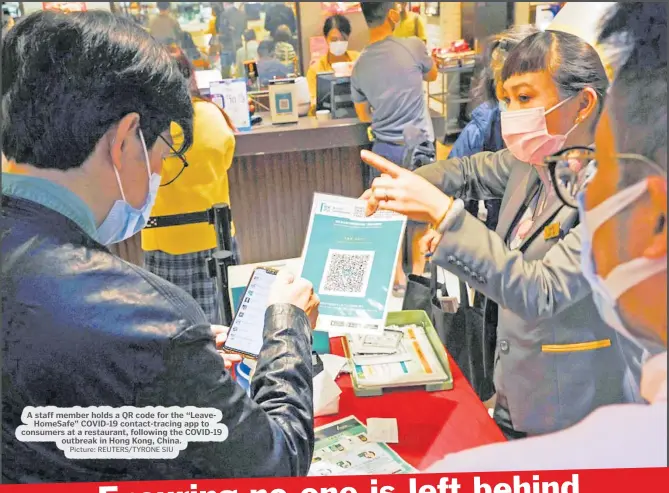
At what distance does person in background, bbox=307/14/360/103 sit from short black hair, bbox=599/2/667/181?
899mm

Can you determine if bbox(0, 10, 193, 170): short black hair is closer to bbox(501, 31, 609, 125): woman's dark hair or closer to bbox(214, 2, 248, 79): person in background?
bbox(214, 2, 248, 79): person in background

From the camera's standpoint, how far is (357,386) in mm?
1656

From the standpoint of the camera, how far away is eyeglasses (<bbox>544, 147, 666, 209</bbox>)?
128cm

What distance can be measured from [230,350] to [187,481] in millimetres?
329

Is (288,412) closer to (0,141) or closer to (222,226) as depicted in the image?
(0,141)

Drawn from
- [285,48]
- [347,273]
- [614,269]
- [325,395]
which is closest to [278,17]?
[285,48]

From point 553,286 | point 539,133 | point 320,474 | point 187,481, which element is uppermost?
point 539,133

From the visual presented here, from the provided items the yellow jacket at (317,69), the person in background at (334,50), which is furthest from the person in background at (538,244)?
the yellow jacket at (317,69)

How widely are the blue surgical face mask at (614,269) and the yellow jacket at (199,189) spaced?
41.7 inches

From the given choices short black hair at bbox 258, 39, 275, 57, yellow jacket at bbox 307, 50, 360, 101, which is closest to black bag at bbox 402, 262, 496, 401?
yellow jacket at bbox 307, 50, 360, 101

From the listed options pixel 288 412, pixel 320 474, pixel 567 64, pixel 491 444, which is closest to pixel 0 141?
pixel 288 412

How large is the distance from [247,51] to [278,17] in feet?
1.15

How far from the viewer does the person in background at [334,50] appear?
7.02 ft

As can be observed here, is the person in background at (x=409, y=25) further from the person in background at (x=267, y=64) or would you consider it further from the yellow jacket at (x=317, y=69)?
the person in background at (x=267, y=64)
